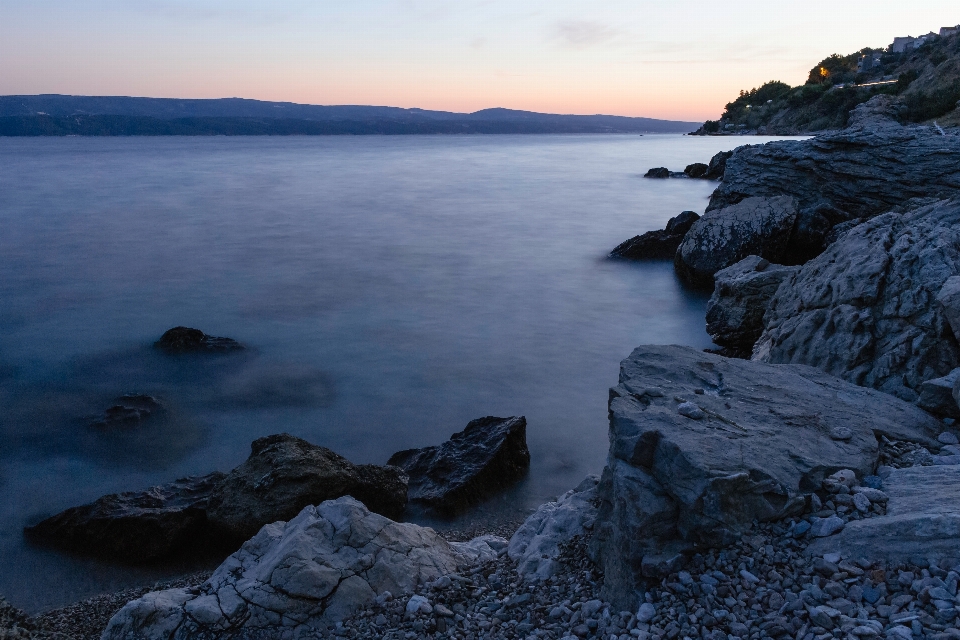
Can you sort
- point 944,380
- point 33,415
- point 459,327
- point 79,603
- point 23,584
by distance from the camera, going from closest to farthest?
Result: point 944,380
point 79,603
point 23,584
point 33,415
point 459,327

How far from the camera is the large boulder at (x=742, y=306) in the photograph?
10.6 m

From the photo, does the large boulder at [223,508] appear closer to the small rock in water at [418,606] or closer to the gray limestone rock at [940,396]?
the small rock in water at [418,606]

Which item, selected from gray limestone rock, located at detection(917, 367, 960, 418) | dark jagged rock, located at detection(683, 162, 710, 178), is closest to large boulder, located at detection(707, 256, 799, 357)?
gray limestone rock, located at detection(917, 367, 960, 418)

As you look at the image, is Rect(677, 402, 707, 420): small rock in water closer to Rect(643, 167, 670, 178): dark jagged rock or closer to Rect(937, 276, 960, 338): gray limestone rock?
Rect(937, 276, 960, 338): gray limestone rock

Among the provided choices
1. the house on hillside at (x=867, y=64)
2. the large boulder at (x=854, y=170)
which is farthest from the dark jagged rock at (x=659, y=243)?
the house on hillside at (x=867, y=64)

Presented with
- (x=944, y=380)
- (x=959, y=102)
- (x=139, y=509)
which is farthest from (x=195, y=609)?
(x=959, y=102)

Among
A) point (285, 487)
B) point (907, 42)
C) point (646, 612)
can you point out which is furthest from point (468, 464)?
point (907, 42)

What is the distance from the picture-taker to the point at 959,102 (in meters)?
36.7

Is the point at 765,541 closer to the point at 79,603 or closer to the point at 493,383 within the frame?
the point at 79,603

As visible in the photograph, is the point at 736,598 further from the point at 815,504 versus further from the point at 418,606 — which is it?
the point at 418,606

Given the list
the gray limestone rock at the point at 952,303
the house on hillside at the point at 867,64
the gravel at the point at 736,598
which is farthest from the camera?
the house on hillside at the point at 867,64

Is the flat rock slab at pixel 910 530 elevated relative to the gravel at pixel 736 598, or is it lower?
elevated

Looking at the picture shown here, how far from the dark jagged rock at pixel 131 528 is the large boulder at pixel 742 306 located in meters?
7.75

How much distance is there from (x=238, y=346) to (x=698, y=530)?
10.0 metres
